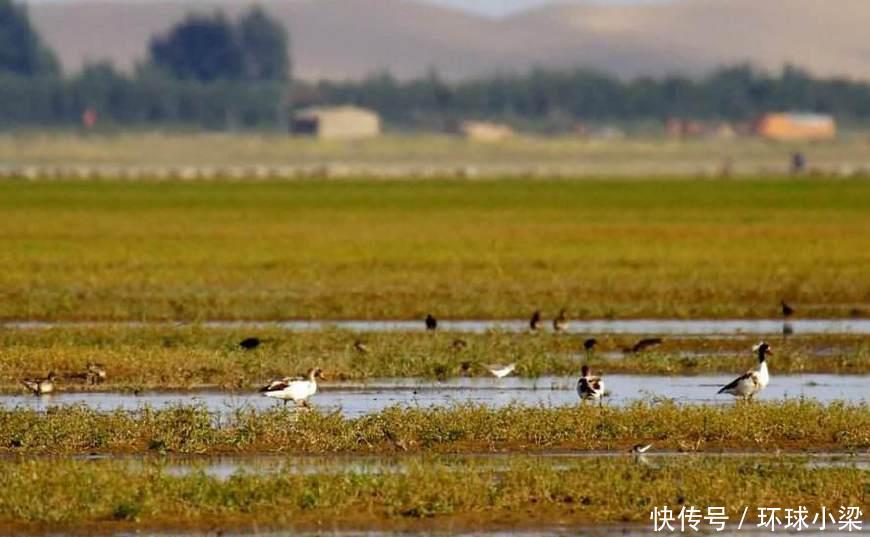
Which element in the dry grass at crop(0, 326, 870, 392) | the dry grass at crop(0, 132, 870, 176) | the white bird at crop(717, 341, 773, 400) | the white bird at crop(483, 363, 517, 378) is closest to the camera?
Answer: the white bird at crop(717, 341, 773, 400)

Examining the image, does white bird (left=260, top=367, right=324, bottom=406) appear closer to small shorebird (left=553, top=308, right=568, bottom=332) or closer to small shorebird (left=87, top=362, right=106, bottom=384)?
small shorebird (left=87, top=362, right=106, bottom=384)

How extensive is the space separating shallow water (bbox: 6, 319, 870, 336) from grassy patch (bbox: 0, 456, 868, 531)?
529 inches

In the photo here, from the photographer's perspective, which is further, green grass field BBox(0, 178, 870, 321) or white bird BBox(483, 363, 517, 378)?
green grass field BBox(0, 178, 870, 321)

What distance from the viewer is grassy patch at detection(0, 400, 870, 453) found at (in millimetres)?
17531

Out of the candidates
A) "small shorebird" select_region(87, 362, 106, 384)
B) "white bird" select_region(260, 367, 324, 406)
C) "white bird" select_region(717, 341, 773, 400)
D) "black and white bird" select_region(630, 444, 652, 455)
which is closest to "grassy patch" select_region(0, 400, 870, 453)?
"black and white bird" select_region(630, 444, 652, 455)

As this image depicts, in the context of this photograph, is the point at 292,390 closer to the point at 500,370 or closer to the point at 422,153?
the point at 500,370

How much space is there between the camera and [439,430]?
18000 millimetres

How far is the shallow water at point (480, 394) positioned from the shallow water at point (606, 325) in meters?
5.62

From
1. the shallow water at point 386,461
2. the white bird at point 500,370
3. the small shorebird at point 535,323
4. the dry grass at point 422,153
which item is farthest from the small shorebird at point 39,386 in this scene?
the dry grass at point 422,153

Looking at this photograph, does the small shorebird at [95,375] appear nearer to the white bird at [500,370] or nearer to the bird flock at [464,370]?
the bird flock at [464,370]

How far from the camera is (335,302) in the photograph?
33656 millimetres

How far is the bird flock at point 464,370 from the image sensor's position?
789 inches

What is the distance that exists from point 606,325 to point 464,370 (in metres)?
7.37

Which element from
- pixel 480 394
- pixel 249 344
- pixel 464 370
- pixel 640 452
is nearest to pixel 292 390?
pixel 480 394
